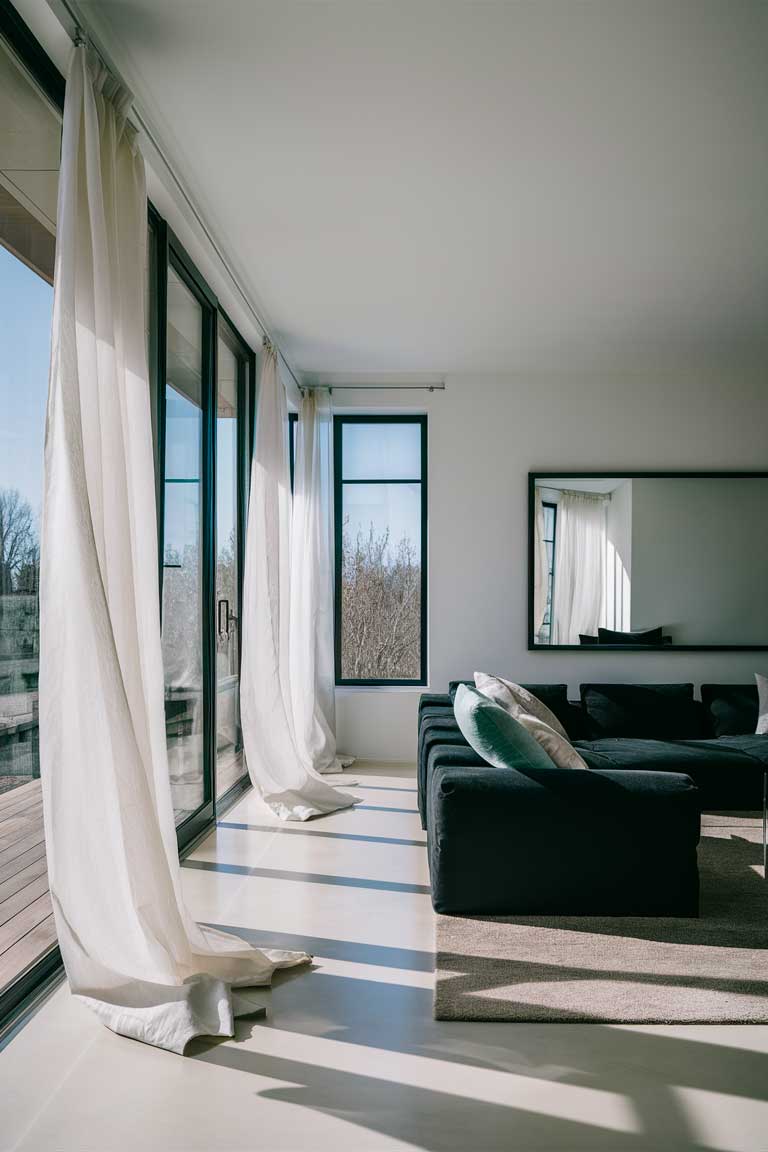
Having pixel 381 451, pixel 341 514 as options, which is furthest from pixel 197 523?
pixel 381 451

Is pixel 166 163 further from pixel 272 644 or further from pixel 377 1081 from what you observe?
pixel 377 1081

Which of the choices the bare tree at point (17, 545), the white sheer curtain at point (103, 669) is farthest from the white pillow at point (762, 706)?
the bare tree at point (17, 545)

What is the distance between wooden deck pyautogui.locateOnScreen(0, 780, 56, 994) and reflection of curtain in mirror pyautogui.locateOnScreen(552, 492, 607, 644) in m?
4.58

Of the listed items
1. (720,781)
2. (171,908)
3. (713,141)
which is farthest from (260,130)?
(720,781)

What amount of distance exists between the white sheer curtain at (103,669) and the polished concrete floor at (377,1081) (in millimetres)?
143

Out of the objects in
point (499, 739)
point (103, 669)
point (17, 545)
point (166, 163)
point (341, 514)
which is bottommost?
point (499, 739)

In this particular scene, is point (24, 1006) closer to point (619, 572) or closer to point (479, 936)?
point (479, 936)

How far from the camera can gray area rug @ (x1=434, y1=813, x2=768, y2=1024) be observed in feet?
8.24

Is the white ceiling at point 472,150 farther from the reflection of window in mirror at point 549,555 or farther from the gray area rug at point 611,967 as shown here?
the gray area rug at point 611,967

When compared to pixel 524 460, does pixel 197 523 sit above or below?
below

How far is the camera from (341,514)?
7.09 metres

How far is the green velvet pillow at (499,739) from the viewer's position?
3492 millimetres

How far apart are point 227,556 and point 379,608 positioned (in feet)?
6.60

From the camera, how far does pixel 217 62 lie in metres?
2.88
